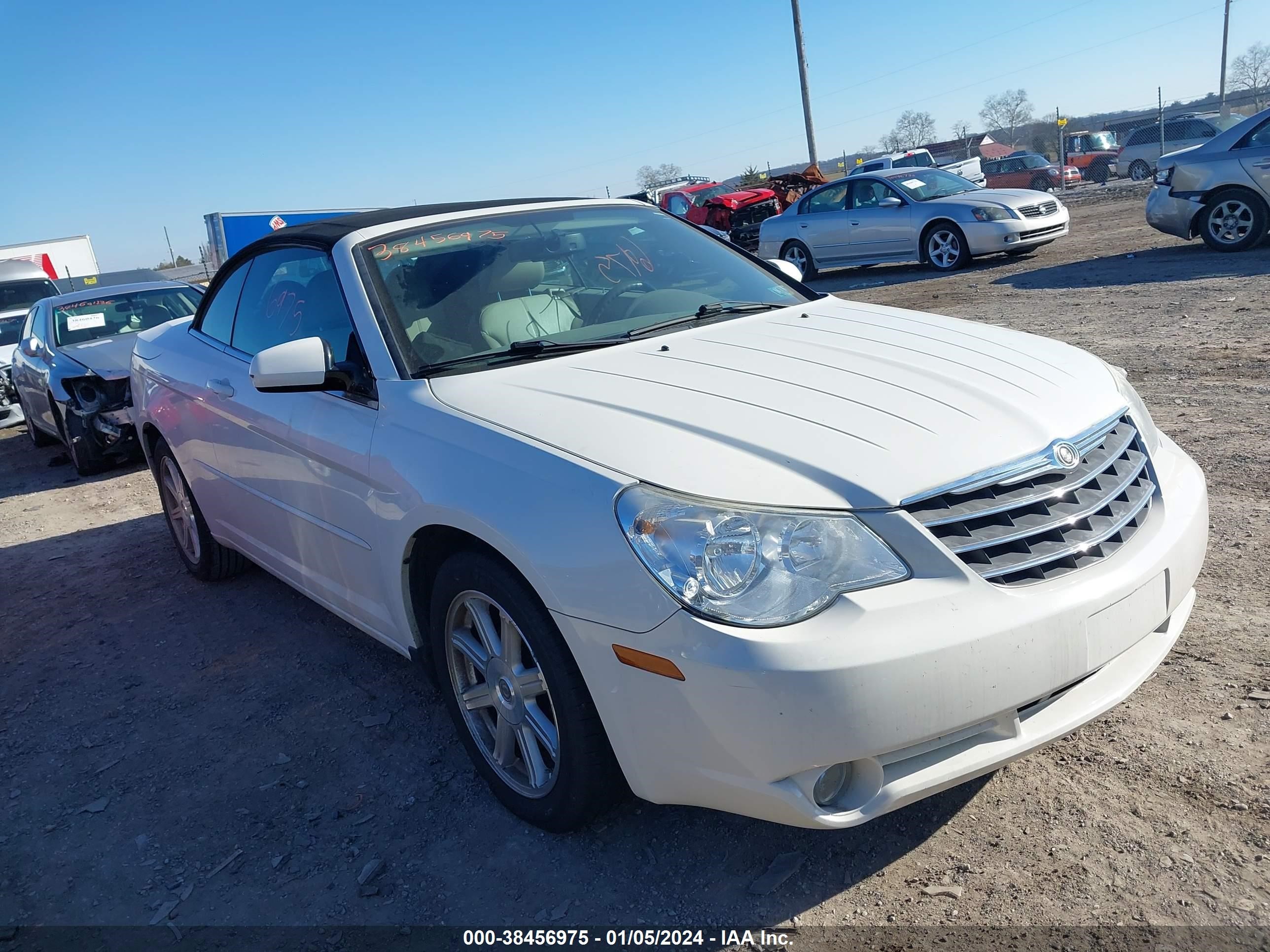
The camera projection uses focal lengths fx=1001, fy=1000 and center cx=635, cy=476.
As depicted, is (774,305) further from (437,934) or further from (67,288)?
(67,288)

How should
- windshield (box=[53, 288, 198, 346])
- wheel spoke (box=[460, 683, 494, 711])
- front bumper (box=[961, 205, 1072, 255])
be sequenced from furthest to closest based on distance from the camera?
front bumper (box=[961, 205, 1072, 255]) < windshield (box=[53, 288, 198, 346]) < wheel spoke (box=[460, 683, 494, 711])

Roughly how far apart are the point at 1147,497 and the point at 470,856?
1985 millimetres

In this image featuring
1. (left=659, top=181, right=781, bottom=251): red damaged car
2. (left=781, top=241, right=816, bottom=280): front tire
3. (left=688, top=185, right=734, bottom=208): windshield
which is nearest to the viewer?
(left=781, top=241, right=816, bottom=280): front tire

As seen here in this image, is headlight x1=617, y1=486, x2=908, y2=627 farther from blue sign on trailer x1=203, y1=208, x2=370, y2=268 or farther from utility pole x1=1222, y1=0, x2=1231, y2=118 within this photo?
utility pole x1=1222, y1=0, x2=1231, y2=118

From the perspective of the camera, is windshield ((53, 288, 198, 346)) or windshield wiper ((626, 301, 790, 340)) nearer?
windshield wiper ((626, 301, 790, 340))

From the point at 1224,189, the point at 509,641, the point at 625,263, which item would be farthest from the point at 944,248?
the point at 509,641

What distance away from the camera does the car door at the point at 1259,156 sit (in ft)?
34.6

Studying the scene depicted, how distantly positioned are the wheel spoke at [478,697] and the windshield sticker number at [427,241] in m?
1.49

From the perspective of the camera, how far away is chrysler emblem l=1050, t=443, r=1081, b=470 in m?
2.33

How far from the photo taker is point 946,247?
13906mm

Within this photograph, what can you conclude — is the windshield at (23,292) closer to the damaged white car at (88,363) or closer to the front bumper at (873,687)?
the damaged white car at (88,363)

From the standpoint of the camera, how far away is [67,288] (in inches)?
720

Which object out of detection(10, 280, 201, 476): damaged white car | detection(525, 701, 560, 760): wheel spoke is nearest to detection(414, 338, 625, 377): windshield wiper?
detection(525, 701, 560, 760): wheel spoke

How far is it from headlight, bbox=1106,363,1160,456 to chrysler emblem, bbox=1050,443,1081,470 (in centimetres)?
45
